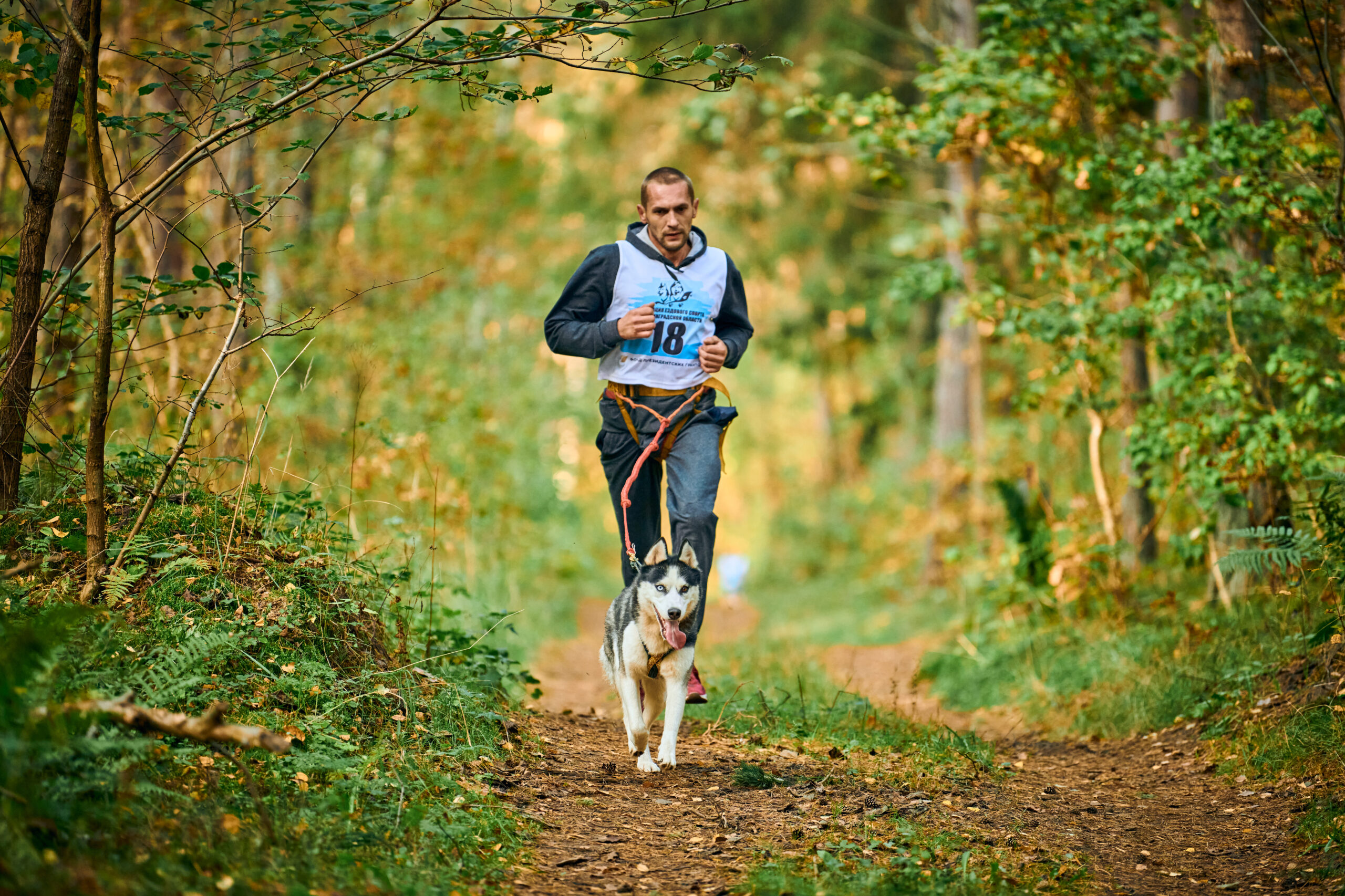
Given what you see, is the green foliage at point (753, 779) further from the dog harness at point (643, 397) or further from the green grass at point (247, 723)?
the dog harness at point (643, 397)

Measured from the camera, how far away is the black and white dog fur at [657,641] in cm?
471

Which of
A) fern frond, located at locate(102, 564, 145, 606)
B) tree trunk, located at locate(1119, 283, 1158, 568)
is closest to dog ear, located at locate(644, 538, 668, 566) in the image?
fern frond, located at locate(102, 564, 145, 606)

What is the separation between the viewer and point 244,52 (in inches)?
451

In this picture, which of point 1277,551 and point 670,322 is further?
point 1277,551

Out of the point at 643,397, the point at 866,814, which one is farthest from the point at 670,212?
the point at 866,814

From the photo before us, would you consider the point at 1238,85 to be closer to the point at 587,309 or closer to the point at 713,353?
the point at 713,353

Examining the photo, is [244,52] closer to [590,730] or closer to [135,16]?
[135,16]

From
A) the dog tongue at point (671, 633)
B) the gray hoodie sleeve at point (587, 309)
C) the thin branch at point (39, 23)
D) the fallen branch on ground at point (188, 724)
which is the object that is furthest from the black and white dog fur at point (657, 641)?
the thin branch at point (39, 23)

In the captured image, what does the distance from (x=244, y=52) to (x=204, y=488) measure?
822 cm

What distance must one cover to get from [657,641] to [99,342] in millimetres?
2637

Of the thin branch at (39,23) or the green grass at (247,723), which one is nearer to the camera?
the green grass at (247,723)

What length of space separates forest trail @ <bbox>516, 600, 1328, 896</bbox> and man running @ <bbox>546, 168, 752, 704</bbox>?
29.6 inches

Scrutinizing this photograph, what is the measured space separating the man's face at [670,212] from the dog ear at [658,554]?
159 cm

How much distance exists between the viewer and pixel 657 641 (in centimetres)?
475
